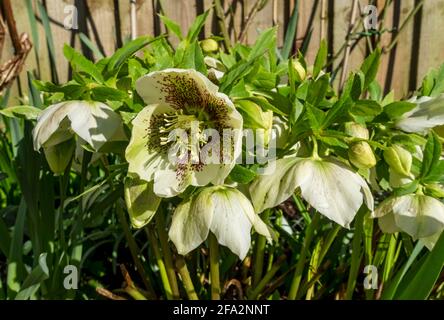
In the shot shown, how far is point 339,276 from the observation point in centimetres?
102

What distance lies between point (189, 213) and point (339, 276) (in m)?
0.50

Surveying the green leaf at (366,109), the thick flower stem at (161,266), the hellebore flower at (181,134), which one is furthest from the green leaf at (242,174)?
the thick flower stem at (161,266)

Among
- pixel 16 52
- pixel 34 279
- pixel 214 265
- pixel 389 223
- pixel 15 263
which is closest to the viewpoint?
pixel 389 223

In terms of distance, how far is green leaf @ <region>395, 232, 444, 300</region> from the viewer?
2.02ft

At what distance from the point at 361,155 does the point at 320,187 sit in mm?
58

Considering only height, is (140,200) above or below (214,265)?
above

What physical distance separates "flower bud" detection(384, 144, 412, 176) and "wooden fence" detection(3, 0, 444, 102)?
4.65 feet

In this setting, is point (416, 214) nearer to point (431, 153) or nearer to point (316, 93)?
point (431, 153)

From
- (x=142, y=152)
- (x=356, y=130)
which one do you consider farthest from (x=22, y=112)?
(x=356, y=130)

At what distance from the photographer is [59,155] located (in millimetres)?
694

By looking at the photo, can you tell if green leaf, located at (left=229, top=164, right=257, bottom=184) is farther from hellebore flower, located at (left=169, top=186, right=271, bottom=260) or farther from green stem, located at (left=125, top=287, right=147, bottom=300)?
green stem, located at (left=125, top=287, right=147, bottom=300)

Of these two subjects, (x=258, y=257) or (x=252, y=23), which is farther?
(x=252, y=23)
